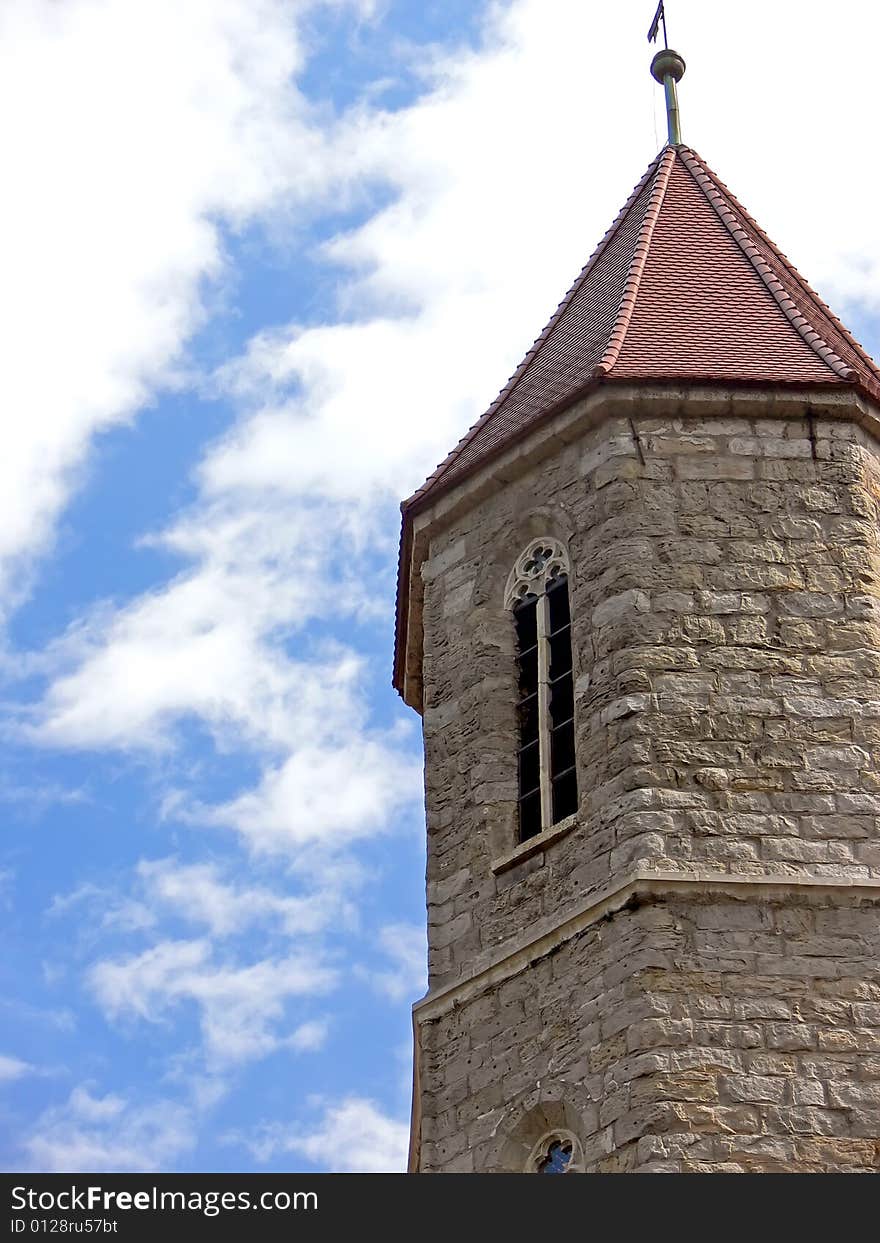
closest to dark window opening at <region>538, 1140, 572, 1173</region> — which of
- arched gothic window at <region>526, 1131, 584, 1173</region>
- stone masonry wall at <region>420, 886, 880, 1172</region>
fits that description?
arched gothic window at <region>526, 1131, 584, 1173</region>

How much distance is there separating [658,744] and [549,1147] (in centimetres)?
252

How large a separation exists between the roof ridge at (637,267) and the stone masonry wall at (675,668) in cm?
80

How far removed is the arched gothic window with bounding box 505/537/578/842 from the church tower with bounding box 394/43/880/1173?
0.07 ft

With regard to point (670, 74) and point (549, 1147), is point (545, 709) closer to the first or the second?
point (549, 1147)

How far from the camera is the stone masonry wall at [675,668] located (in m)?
16.4

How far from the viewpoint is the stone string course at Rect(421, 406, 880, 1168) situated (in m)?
15.2

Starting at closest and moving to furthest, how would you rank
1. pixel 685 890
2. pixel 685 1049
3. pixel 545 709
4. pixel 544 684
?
pixel 685 1049 → pixel 685 890 → pixel 545 709 → pixel 544 684

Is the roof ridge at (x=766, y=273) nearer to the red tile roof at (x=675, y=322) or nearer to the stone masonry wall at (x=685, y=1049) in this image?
the red tile roof at (x=675, y=322)

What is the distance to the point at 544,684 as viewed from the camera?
17875 mm

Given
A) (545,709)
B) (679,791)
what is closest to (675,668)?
(679,791)

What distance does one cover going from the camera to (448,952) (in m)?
16.9

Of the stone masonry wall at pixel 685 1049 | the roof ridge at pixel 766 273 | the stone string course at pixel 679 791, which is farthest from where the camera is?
the roof ridge at pixel 766 273

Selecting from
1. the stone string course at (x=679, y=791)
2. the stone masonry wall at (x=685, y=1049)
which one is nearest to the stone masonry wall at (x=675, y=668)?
the stone string course at (x=679, y=791)
